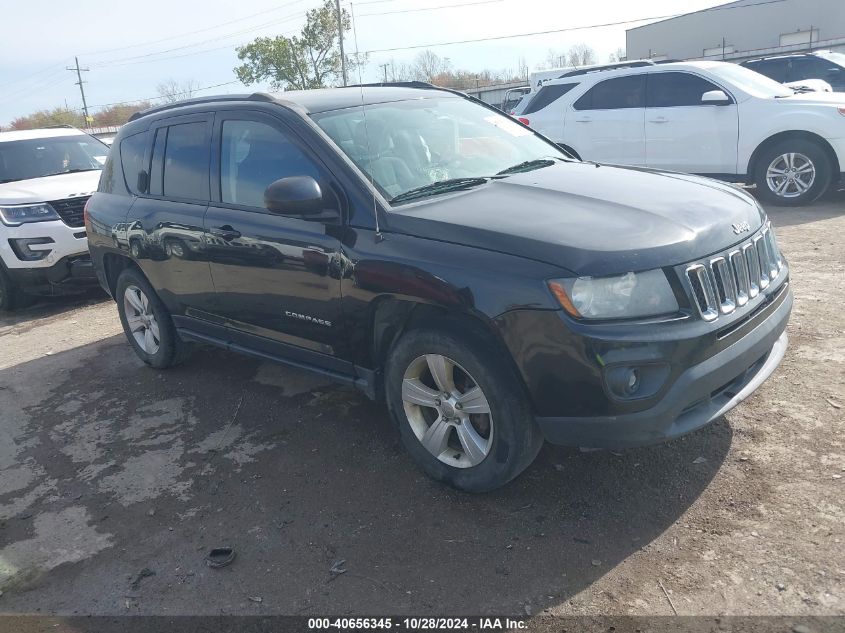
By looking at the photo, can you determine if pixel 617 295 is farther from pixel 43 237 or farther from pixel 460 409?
pixel 43 237

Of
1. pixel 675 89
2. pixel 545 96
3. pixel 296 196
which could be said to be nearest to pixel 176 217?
pixel 296 196

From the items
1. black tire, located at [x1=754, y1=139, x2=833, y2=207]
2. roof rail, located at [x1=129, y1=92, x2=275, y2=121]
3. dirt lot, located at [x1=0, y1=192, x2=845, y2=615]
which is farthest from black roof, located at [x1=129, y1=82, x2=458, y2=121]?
black tire, located at [x1=754, y1=139, x2=833, y2=207]

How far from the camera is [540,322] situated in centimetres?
284

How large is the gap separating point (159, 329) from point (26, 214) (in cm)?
355

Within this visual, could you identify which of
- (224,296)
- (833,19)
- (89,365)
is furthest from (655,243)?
(833,19)

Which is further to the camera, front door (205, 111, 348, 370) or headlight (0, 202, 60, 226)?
headlight (0, 202, 60, 226)

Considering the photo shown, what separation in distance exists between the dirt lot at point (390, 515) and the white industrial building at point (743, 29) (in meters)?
45.1

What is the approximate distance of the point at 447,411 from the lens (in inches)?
131

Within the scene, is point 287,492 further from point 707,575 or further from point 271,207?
point 707,575

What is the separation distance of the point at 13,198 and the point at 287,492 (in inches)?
237

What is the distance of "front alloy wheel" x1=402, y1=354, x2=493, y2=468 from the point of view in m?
3.23

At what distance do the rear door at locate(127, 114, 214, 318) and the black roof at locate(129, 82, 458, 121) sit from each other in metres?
0.20

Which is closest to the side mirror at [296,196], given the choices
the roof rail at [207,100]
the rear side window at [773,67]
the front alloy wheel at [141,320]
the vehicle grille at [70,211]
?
the roof rail at [207,100]

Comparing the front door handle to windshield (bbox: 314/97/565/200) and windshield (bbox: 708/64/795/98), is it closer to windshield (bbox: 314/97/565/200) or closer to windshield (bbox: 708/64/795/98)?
windshield (bbox: 314/97/565/200)
